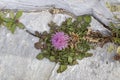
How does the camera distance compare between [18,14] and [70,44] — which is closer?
[70,44]

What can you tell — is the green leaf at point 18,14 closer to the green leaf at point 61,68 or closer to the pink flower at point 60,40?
the pink flower at point 60,40

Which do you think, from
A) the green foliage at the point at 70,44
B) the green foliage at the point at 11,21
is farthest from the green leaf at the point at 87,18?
the green foliage at the point at 11,21

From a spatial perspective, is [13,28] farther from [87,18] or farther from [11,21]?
[87,18]

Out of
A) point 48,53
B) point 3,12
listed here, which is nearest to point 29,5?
point 3,12

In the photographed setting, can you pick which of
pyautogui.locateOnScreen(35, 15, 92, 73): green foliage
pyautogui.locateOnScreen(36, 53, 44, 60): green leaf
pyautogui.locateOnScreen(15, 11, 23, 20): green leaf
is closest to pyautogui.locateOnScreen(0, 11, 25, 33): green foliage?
pyautogui.locateOnScreen(15, 11, 23, 20): green leaf

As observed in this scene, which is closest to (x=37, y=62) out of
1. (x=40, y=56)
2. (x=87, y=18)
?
(x=40, y=56)

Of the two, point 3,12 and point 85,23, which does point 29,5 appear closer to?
point 3,12

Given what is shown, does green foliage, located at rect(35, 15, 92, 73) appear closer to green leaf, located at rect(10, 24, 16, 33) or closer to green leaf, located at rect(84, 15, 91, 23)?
green leaf, located at rect(84, 15, 91, 23)
